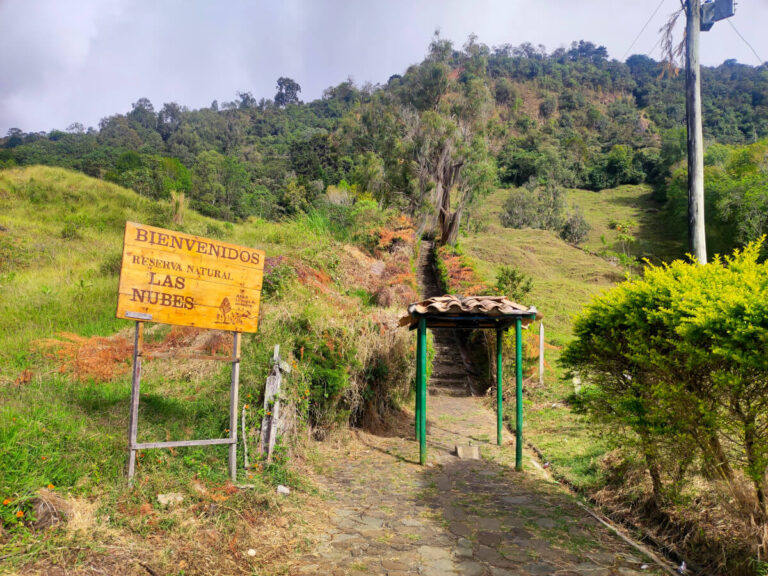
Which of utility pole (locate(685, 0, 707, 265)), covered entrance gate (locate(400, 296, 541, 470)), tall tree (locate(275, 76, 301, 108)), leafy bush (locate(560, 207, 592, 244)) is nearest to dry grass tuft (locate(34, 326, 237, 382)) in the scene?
covered entrance gate (locate(400, 296, 541, 470))

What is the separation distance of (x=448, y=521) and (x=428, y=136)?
23.6 metres

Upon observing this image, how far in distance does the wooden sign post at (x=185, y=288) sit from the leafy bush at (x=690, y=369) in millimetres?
3573

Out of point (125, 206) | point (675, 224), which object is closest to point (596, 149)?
point (675, 224)

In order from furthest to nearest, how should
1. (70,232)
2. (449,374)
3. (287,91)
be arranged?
(287,91) < (70,232) < (449,374)

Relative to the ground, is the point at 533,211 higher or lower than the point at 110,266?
higher

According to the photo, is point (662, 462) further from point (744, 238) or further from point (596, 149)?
point (596, 149)

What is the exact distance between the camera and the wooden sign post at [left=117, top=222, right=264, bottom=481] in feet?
13.4

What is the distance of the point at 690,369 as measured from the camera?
3.57m

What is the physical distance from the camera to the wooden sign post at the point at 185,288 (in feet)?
13.4

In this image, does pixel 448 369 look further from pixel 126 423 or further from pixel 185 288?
pixel 185 288

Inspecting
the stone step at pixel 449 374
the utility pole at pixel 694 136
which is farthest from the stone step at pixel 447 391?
the utility pole at pixel 694 136

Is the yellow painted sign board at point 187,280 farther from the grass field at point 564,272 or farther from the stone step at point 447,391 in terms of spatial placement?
the stone step at point 447,391

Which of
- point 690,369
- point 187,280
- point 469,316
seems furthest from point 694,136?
point 187,280

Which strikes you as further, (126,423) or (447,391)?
(447,391)
